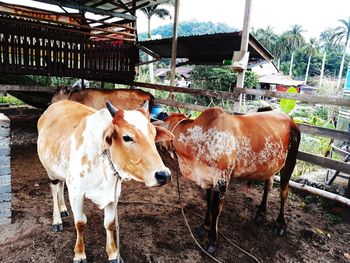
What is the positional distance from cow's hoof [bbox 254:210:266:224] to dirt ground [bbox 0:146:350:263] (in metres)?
0.07

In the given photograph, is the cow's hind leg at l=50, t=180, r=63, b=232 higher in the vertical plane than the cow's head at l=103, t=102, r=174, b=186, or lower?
Result: lower

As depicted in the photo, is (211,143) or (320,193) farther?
(320,193)

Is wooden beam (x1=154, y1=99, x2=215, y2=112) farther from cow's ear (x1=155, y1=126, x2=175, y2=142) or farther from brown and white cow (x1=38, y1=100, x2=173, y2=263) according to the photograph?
cow's ear (x1=155, y1=126, x2=175, y2=142)

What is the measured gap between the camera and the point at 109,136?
2096 millimetres

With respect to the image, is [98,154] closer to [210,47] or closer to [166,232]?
[166,232]

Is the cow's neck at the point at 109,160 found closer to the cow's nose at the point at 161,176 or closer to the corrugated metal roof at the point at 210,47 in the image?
the cow's nose at the point at 161,176

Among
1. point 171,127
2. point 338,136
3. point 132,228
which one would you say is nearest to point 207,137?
point 171,127

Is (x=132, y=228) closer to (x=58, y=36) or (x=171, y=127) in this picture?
(x=171, y=127)

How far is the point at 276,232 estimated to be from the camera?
12.0 ft

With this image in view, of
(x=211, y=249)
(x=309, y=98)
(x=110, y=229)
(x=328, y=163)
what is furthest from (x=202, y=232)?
(x=309, y=98)

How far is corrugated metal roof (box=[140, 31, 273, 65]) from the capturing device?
5825mm

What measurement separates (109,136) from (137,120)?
0.23 meters

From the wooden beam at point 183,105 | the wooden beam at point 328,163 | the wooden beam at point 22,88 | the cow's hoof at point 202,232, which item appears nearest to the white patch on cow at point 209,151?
the cow's hoof at point 202,232

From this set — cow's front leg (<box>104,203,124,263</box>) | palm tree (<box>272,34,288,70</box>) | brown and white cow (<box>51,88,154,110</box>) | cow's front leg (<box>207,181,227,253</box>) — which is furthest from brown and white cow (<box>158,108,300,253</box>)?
palm tree (<box>272,34,288,70</box>)
